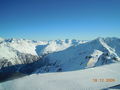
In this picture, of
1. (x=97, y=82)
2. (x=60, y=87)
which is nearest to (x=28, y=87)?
(x=60, y=87)

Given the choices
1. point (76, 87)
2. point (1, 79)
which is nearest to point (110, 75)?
point (76, 87)

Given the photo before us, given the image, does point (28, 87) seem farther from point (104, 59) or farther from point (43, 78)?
point (104, 59)

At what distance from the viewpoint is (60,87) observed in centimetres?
659

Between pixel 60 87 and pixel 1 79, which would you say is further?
pixel 1 79

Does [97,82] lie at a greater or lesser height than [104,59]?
greater

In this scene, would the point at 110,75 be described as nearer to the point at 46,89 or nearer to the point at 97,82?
the point at 97,82

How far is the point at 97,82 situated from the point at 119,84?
1005 mm

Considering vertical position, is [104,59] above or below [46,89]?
below

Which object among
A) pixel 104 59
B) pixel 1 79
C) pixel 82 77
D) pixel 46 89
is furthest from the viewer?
pixel 104 59

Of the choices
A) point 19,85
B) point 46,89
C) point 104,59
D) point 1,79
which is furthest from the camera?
point 104,59

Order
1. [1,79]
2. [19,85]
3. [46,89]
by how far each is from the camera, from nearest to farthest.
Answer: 1. [46,89]
2. [19,85]
3. [1,79]

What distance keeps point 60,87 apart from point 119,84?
2821 mm

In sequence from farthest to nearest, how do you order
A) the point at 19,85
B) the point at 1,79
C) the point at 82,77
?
the point at 82,77 < the point at 1,79 < the point at 19,85

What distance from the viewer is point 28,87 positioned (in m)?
6.57
